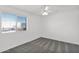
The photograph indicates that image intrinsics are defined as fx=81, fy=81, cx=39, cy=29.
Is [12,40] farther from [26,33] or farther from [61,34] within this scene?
[61,34]

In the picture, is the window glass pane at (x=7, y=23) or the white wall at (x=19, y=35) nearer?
the window glass pane at (x=7, y=23)

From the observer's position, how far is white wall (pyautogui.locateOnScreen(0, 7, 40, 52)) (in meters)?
3.03

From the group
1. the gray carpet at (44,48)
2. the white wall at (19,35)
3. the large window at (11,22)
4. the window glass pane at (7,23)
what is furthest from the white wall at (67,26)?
the window glass pane at (7,23)

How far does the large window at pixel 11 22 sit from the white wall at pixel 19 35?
184mm

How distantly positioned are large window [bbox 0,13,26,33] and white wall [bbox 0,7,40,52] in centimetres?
18

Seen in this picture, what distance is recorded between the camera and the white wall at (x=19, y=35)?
303cm

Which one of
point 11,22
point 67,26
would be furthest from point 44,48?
point 67,26

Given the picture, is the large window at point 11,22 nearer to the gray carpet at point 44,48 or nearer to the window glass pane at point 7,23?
the window glass pane at point 7,23

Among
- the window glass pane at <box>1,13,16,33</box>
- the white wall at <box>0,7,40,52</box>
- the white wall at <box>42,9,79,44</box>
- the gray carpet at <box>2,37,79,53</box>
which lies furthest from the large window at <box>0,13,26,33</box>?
the white wall at <box>42,9,79,44</box>
